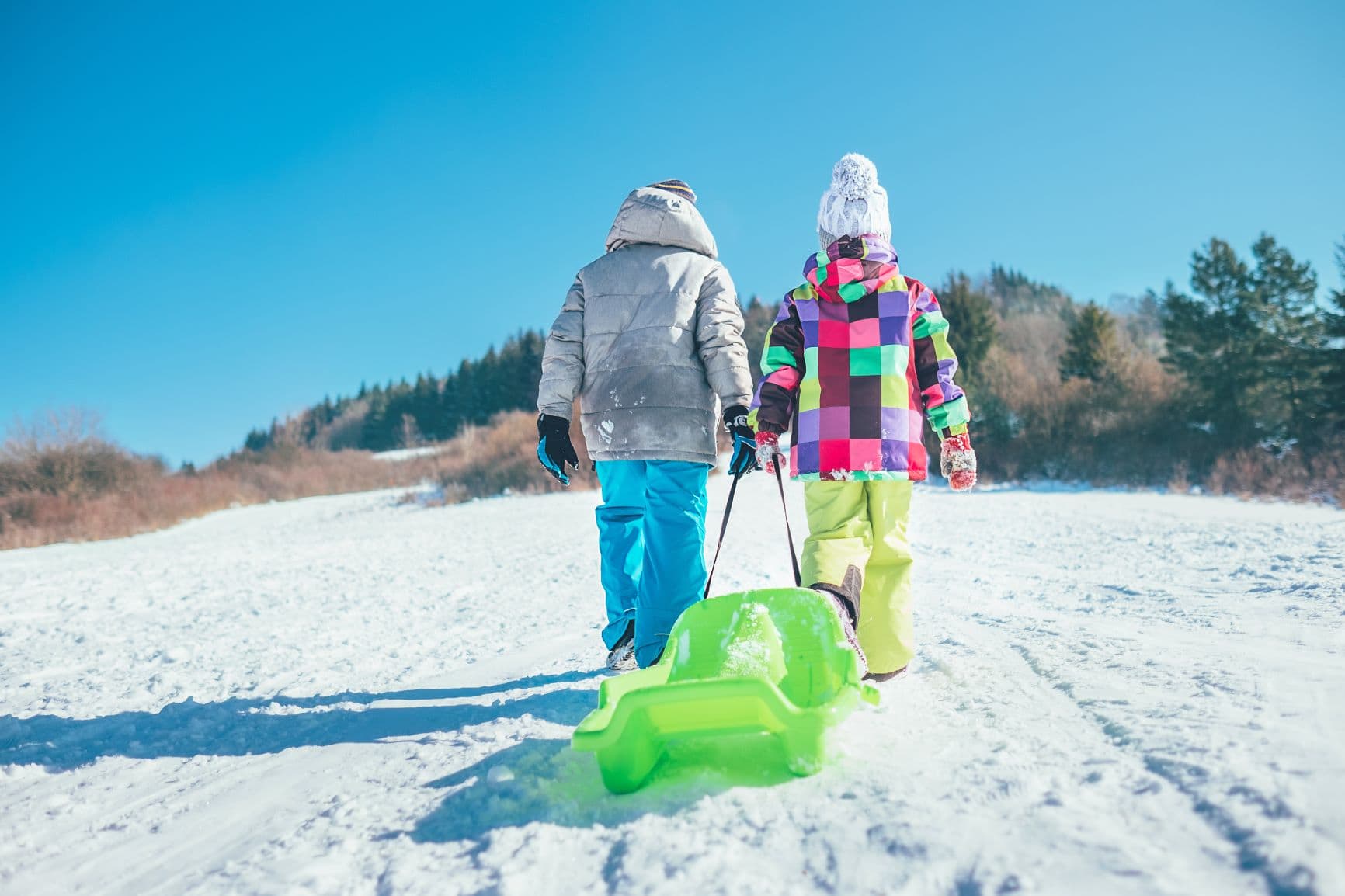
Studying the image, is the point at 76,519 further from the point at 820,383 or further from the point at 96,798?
the point at 820,383

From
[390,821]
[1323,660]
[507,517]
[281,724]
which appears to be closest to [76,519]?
[507,517]

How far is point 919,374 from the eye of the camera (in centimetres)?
229

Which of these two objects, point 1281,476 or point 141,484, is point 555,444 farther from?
point 141,484

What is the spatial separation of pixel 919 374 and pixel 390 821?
6.18 feet

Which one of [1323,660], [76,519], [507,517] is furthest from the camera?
[76,519]

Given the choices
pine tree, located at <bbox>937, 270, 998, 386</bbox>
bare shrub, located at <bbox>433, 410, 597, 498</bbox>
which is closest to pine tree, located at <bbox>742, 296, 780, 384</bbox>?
pine tree, located at <bbox>937, 270, 998, 386</bbox>

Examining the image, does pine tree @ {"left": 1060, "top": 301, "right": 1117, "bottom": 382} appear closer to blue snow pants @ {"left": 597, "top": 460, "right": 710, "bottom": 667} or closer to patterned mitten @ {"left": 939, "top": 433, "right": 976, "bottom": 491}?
patterned mitten @ {"left": 939, "top": 433, "right": 976, "bottom": 491}

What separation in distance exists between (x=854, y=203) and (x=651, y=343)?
2.77 feet

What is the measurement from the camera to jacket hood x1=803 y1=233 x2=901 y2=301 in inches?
87.5

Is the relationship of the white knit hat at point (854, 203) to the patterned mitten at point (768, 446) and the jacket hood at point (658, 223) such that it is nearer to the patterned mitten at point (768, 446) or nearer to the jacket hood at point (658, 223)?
the jacket hood at point (658, 223)

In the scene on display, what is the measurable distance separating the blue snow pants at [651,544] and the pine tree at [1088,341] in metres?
26.1

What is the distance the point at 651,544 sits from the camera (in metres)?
2.51

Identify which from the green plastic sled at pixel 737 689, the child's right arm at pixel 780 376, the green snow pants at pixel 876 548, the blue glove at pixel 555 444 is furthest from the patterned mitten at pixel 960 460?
the blue glove at pixel 555 444

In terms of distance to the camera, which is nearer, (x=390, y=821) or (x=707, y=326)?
(x=390, y=821)
